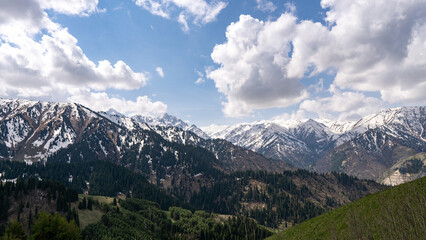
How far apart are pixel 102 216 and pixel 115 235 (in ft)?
79.0

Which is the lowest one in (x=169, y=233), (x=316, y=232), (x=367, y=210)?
(x=169, y=233)

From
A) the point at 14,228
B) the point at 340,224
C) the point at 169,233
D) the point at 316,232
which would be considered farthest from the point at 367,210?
the point at 169,233

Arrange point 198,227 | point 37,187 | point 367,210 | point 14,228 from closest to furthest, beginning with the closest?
point 367,210, point 14,228, point 37,187, point 198,227

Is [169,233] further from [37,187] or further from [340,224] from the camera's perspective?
[340,224]

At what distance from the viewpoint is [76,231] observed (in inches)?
3538

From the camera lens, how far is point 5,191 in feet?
412

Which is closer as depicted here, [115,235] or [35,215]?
[35,215]

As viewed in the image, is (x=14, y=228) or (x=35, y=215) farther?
(x=35, y=215)

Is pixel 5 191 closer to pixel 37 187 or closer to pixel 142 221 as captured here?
pixel 37 187

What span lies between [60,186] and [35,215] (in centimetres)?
3241

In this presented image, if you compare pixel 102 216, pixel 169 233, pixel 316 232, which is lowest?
pixel 169 233

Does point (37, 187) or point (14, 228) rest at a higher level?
point (37, 187)

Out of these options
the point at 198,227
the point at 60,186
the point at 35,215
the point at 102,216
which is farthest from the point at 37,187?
the point at 198,227

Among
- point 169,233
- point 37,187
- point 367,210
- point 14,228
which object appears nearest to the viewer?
point 367,210
